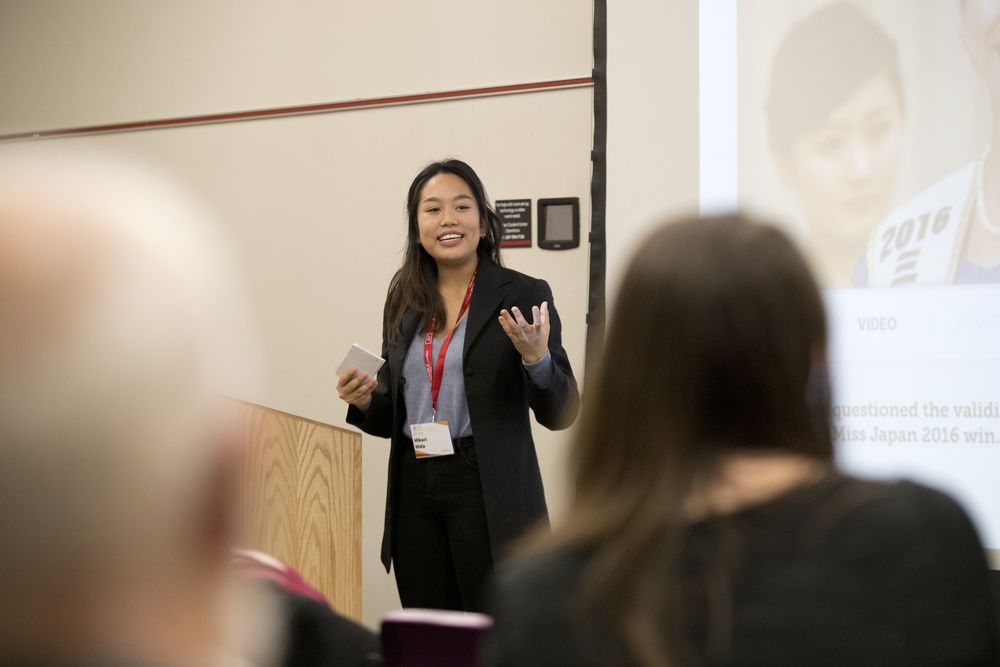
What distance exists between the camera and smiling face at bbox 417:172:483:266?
2.77m

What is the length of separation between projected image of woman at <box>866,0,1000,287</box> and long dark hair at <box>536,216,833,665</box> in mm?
1939

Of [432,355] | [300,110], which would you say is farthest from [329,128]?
[432,355]

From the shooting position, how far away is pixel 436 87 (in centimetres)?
407

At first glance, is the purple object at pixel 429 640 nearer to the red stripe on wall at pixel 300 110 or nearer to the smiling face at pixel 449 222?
the smiling face at pixel 449 222

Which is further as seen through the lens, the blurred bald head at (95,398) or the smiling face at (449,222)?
the smiling face at (449,222)

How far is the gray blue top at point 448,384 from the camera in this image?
2564 millimetres

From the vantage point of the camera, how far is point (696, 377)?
89 cm

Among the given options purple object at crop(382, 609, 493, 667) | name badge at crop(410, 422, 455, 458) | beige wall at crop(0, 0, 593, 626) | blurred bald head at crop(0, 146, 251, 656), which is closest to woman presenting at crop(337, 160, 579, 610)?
name badge at crop(410, 422, 455, 458)

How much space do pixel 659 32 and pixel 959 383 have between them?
137 centimetres

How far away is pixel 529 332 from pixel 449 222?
458 mm

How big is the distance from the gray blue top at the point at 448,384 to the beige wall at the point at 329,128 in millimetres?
1137

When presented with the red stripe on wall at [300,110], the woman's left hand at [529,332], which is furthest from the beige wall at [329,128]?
the woman's left hand at [529,332]

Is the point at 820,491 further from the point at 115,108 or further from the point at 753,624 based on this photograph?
the point at 115,108

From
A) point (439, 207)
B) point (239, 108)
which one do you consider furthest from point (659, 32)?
point (239, 108)
